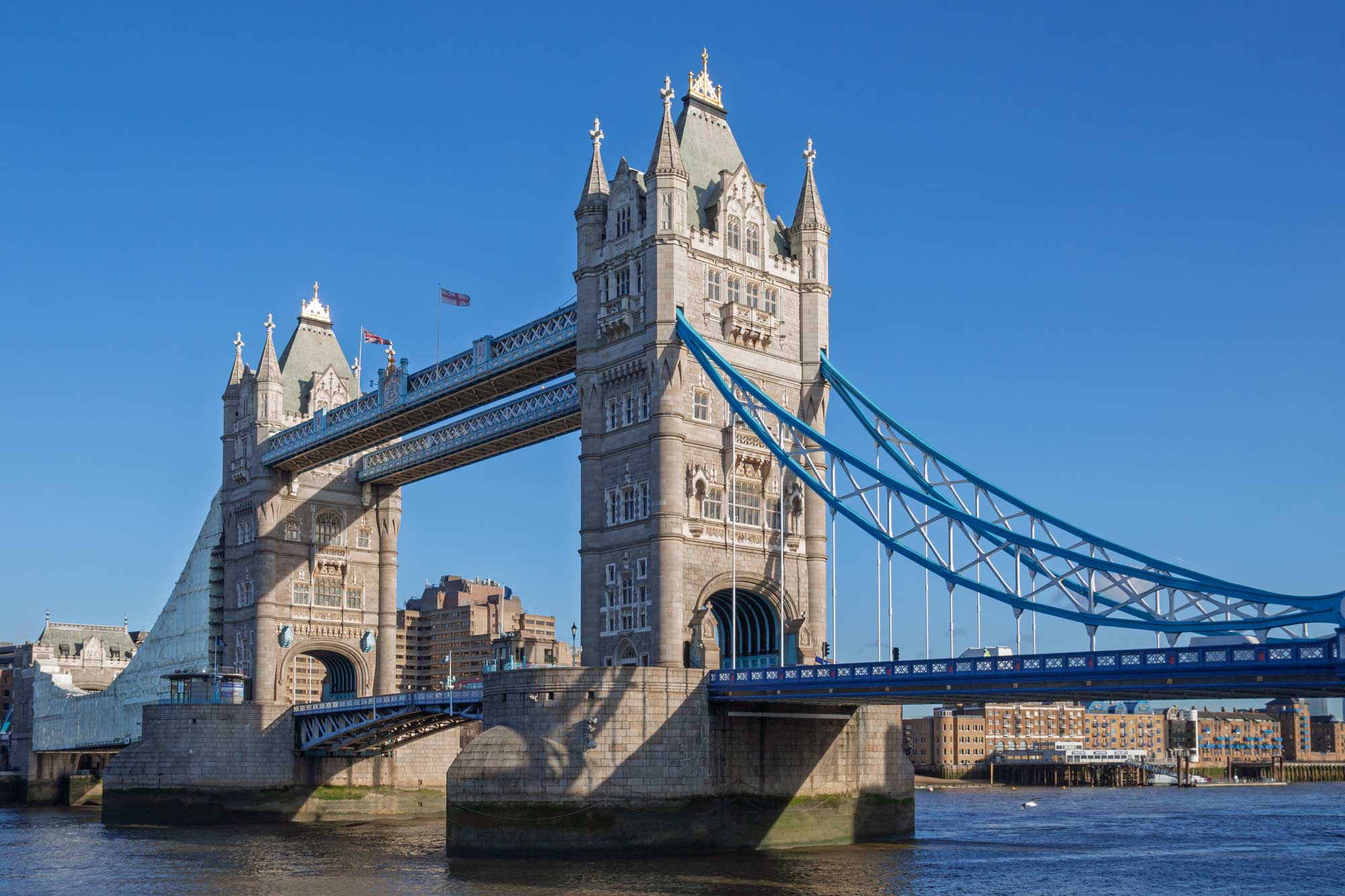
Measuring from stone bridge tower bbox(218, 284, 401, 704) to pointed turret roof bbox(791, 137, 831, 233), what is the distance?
37.3 meters

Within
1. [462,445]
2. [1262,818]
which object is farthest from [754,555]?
[1262,818]

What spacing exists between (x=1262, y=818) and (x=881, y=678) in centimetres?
6057

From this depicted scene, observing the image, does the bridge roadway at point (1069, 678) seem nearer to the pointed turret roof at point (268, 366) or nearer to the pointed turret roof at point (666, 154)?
the pointed turret roof at point (666, 154)

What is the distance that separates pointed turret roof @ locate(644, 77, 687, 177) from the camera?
64188 mm

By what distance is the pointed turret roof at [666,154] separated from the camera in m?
64.2

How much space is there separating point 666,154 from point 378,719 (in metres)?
31.9

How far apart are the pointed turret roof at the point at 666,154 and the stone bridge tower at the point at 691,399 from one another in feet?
0.28

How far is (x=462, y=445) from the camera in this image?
3248 inches

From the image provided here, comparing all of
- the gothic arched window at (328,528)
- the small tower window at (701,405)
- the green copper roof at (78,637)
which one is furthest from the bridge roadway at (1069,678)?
the green copper roof at (78,637)

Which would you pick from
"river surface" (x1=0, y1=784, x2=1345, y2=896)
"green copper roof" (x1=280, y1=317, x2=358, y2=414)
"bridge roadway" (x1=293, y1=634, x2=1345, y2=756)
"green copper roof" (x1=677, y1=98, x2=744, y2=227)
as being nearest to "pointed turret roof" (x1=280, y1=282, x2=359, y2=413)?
"green copper roof" (x1=280, y1=317, x2=358, y2=414)

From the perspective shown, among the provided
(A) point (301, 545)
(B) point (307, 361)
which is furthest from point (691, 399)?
(B) point (307, 361)

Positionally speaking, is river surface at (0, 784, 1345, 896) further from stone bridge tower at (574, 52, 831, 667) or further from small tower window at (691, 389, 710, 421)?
small tower window at (691, 389, 710, 421)

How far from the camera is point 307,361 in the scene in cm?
9706

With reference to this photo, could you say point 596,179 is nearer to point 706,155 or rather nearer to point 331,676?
point 706,155
